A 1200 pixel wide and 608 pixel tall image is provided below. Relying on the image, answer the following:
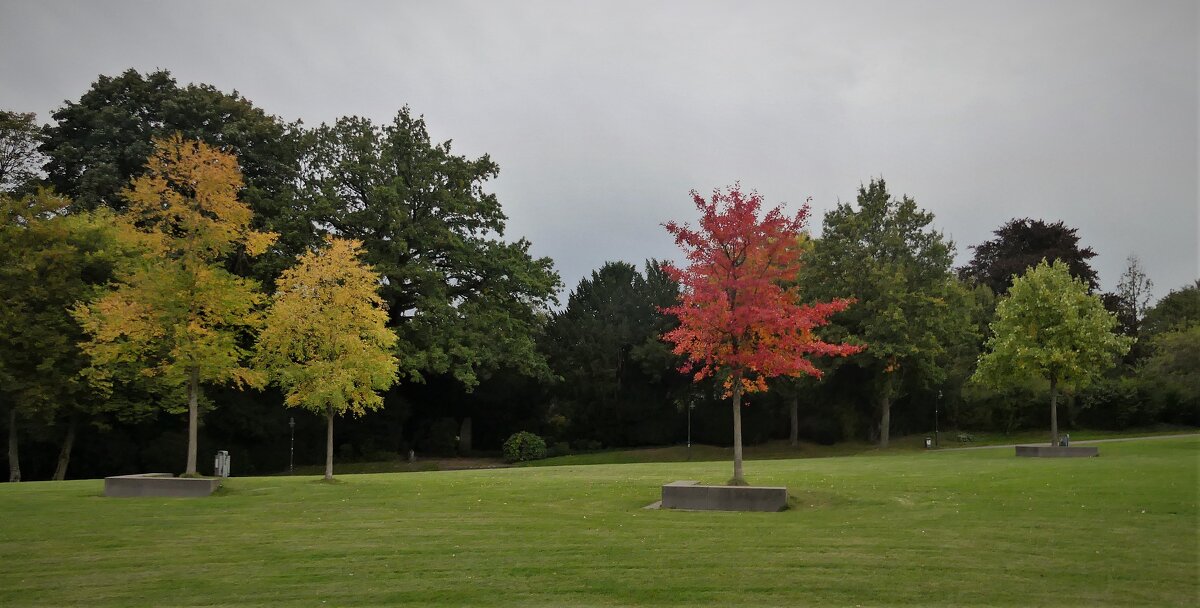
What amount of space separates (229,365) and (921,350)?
33051 millimetres

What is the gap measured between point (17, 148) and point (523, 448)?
97.7 ft

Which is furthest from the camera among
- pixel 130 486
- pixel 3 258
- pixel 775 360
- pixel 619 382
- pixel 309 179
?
pixel 619 382

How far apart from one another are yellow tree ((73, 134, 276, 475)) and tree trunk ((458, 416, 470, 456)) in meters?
32.0

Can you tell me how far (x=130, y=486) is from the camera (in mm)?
19719

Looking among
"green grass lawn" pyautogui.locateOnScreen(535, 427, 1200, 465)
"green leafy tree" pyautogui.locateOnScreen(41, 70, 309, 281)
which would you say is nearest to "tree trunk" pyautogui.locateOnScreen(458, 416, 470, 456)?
"green grass lawn" pyautogui.locateOnScreen(535, 427, 1200, 465)

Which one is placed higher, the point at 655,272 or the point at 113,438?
the point at 655,272

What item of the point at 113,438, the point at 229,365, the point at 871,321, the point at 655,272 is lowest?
the point at 113,438

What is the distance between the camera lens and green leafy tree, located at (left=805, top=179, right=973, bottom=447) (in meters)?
A: 42.2

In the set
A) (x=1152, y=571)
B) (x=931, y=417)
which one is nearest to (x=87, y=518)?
(x=1152, y=571)

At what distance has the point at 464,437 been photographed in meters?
54.5

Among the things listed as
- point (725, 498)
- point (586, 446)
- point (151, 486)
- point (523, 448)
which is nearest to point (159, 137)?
point (151, 486)

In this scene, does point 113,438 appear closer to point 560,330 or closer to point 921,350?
point 560,330

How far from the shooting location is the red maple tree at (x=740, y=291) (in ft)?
57.2

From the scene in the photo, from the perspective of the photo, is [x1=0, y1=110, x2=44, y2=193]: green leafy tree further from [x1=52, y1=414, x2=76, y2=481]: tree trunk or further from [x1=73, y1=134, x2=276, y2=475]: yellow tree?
[x1=73, y1=134, x2=276, y2=475]: yellow tree
